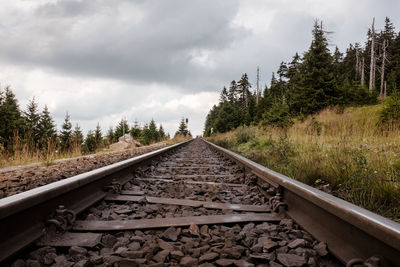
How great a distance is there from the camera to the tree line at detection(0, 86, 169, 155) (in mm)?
7109

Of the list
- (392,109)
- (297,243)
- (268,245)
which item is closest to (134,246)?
(268,245)

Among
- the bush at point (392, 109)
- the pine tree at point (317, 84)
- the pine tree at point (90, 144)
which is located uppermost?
the pine tree at point (317, 84)

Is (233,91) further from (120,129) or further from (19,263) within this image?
(19,263)

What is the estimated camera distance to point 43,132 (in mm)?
29812

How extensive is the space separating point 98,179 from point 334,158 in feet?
10.2

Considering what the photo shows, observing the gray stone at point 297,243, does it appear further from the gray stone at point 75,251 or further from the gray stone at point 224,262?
the gray stone at point 75,251

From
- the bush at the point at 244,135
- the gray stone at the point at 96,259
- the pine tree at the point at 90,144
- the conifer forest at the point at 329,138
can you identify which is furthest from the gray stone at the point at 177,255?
the pine tree at the point at 90,144

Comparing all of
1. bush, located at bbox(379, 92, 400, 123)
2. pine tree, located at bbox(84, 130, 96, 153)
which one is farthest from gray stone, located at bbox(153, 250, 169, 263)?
pine tree, located at bbox(84, 130, 96, 153)

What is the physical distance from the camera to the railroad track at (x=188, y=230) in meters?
1.21

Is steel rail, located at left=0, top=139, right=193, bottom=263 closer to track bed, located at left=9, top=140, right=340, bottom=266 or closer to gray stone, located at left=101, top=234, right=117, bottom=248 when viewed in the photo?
track bed, located at left=9, top=140, right=340, bottom=266

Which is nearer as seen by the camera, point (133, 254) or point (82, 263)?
point (82, 263)

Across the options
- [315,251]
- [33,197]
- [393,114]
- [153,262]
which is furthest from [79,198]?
[393,114]

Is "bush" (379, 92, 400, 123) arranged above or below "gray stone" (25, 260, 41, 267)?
above

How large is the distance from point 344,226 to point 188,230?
3.35 feet
